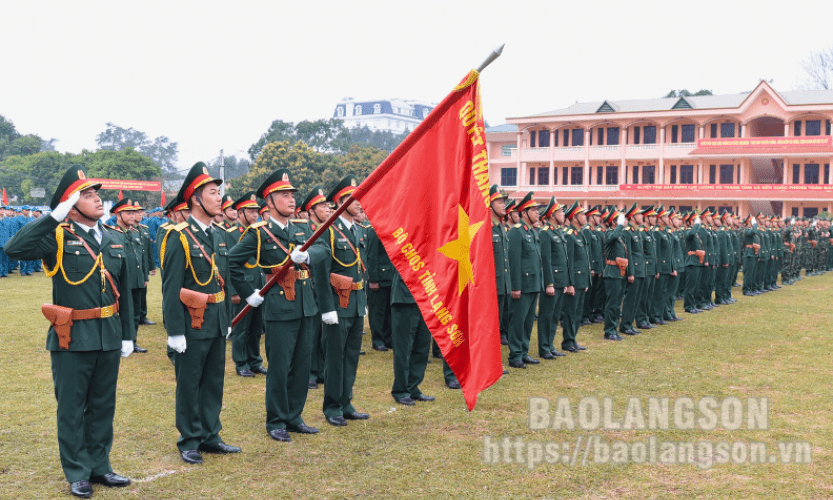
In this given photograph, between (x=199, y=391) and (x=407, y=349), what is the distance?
227 cm

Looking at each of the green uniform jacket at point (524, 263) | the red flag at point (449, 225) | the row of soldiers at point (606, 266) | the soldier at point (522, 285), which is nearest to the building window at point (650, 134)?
the row of soldiers at point (606, 266)

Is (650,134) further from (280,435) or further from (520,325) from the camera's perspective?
(280,435)

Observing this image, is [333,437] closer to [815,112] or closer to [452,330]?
[452,330]

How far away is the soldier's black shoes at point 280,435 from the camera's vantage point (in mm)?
5727

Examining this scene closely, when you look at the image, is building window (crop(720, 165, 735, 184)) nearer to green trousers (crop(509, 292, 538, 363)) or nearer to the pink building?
the pink building

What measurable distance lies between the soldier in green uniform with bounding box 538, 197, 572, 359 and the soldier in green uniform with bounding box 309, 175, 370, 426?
143 inches

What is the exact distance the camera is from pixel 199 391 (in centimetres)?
540

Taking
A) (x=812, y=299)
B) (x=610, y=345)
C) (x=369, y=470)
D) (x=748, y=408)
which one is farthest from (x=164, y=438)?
(x=812, y=299)

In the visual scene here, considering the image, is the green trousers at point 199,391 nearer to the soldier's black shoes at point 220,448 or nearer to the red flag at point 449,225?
the soldier's black shoes at point 220,448

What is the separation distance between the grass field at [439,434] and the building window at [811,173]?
118 ft

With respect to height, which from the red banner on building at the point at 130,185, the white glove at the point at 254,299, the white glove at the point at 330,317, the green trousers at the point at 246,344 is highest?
the red banner on building at the point at 130,185

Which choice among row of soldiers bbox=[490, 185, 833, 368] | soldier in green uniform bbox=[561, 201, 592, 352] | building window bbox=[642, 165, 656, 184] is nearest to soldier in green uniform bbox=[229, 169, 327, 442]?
row of soldiers bbox=[490, 185, 833, 368]

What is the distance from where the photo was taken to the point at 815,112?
1601 inches

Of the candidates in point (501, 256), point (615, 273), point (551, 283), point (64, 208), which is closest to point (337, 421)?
point (64, 208)
